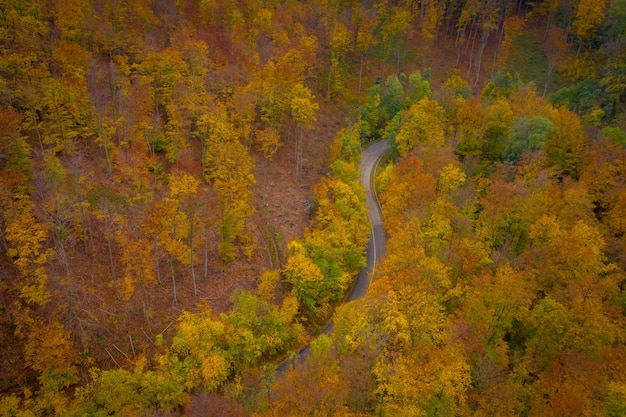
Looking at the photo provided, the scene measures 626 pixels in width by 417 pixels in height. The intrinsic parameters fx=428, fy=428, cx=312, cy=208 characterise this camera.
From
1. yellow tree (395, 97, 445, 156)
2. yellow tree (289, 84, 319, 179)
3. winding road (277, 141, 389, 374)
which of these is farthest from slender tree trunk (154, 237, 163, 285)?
yellow tree (395, 97, 445, 156)

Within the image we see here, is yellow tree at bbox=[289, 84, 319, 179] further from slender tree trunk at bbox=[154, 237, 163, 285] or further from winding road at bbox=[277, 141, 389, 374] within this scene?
slender tree trunk at bbox=[154, 237, 163, 285]

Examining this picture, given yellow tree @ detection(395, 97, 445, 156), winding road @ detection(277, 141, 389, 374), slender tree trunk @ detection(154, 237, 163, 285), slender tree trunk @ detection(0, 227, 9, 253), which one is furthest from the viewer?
yellow tree @ detection(395, 97, 445, 156)

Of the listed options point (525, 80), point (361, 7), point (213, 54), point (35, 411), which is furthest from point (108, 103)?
point (525, 80)

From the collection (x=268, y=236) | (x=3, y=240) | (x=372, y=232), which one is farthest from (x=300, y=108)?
(x=3, y=240)

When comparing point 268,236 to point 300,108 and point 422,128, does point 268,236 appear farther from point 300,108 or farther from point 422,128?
point 422,128

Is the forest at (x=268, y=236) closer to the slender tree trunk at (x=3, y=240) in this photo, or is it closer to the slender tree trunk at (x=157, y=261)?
the slender tree trunk at (x=157, y=261)

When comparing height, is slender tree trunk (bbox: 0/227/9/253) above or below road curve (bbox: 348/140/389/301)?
above

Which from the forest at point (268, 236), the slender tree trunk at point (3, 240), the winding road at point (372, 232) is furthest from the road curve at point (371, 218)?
the slender tree trunk at point (3, 240)

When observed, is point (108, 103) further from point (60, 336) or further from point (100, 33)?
point (60, 336)
